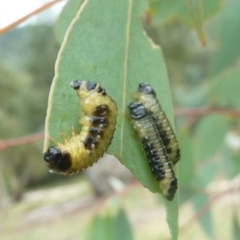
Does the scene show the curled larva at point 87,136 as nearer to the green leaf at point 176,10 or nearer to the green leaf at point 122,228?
the green leaf at point 176,10

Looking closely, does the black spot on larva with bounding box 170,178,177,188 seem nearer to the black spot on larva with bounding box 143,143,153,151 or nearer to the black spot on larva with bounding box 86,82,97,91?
the black spot on larva with bounding box 143,143,153,151

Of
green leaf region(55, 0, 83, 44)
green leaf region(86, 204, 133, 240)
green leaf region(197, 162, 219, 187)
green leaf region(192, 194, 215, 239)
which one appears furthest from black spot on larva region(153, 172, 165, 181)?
green leaf region(197, 162, 219, 187)

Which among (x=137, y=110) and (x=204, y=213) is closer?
(x=137, y=110)

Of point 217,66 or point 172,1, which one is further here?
point 217,66

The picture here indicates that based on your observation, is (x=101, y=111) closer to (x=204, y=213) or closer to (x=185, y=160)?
(x=185, y=160)

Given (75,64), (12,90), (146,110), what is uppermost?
(75,64)

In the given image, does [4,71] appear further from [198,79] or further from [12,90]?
[198,79]

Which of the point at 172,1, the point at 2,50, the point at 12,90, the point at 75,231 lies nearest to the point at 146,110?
the point at 172,1

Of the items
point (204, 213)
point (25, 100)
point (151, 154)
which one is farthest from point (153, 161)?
point (25, 100)
